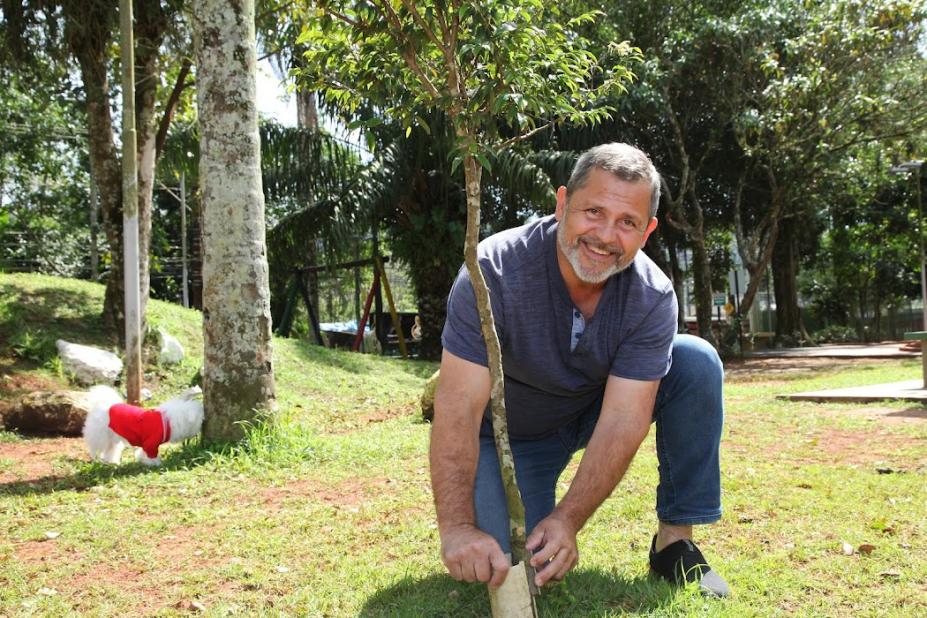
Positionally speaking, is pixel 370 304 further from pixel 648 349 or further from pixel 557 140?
pixel 648 349

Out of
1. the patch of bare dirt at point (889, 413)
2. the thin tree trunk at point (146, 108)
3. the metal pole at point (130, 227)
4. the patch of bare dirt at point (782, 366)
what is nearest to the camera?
the patch of bare dirt at point (889, 413)

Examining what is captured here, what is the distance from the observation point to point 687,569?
2.86m

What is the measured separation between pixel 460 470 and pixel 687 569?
93 cm

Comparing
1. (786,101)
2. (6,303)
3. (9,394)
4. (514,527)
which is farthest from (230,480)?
(786,101)

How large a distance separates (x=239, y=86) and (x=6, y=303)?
5960 millimetres

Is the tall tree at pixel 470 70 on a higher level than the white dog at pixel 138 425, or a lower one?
higher

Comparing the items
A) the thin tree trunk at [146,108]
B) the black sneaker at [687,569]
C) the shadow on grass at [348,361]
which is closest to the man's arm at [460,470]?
the black sneaker at [687,569]

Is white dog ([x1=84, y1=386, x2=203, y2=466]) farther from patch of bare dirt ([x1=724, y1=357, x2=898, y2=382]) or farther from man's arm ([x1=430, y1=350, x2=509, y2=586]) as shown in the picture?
patch of bare dirt ([x1=724, y1=357, x2=898, y2=382])

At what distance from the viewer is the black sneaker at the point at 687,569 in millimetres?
2801

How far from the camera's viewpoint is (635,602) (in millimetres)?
2746

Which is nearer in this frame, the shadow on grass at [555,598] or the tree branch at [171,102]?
the shadow on grass at [555,598]

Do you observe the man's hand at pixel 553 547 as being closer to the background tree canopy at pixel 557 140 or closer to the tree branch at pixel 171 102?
the background tree canopy at pixel 557 140

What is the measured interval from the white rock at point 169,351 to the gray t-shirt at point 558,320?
25.3 feet

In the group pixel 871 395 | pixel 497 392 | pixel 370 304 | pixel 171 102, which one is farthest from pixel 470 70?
pixel 370 304
